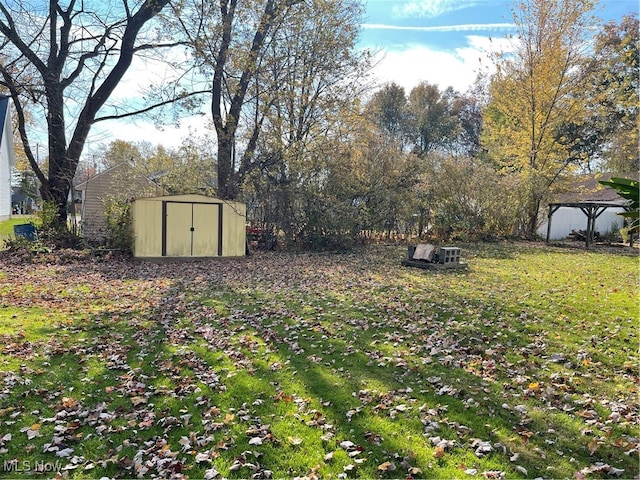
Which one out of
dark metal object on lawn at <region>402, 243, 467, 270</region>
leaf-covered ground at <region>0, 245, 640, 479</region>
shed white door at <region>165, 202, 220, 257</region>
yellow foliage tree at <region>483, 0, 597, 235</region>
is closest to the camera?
leaf-covered ground at <region>0, 245, 640, 479</region>

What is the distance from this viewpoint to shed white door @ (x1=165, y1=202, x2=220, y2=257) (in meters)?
12.3

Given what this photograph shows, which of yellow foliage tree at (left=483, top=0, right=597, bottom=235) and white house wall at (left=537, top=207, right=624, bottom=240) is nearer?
yellow foliage tree at (left=483, top=0, right=597, bottom=235)

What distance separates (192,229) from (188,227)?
0.44 feet

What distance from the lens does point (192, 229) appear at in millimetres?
12516

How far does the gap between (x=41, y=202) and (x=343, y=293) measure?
10755 millimetres

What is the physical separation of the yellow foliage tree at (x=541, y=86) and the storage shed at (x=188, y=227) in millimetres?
14360

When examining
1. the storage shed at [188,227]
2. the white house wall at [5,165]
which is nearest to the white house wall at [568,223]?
the storage shed at [188,227]

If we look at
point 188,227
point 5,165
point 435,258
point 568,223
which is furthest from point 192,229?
point 568,223

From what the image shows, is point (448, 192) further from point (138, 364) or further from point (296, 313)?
point (138, 364)

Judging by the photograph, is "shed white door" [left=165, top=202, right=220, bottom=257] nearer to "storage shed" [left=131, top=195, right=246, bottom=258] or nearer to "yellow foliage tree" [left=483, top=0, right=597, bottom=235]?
"storage shed" [left=131, top=195, right=246, bottom=258]

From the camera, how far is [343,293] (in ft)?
25.8

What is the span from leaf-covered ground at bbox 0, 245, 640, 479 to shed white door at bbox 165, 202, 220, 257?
4.46 meters

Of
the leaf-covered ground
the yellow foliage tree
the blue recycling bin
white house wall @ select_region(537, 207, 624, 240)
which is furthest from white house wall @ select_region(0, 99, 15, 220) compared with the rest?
white house wall @ select_region(537, 207, 624, 240)

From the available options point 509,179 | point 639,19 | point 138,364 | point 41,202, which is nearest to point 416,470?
point 138,364
